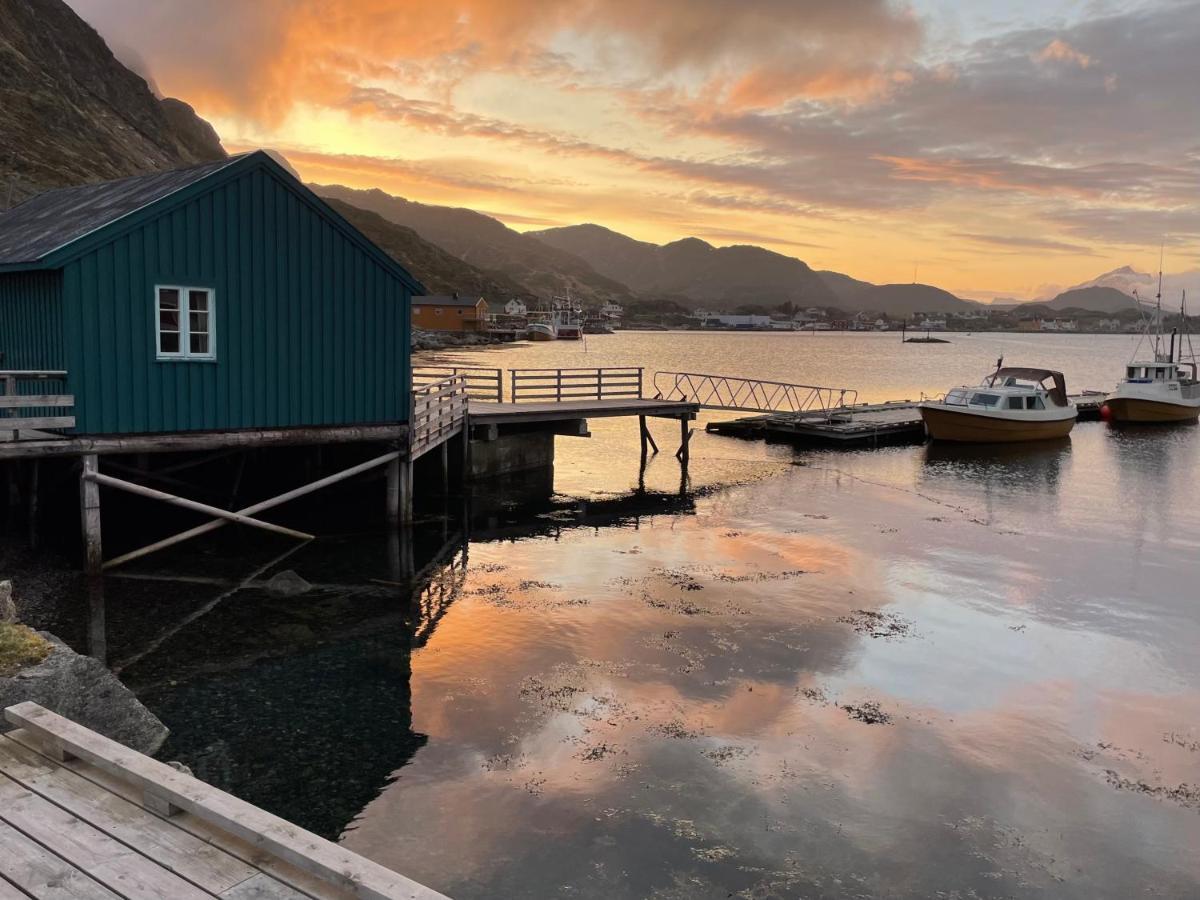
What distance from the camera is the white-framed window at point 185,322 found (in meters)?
17.6

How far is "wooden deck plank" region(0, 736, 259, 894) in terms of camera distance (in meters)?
5.64

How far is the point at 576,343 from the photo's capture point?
190 m

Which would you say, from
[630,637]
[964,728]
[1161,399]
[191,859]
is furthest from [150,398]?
[1161,399]

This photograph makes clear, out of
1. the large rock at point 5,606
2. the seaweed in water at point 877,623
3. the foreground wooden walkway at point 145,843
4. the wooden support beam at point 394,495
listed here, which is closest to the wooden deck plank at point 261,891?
the foreground wooden walkway at point 145,843

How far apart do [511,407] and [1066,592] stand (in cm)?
1902

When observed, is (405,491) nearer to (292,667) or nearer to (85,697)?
(292,667)

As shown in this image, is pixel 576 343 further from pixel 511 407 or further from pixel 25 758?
pixel 25 758

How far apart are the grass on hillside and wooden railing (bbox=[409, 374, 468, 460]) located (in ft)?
41.7

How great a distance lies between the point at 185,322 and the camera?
58.6 ft

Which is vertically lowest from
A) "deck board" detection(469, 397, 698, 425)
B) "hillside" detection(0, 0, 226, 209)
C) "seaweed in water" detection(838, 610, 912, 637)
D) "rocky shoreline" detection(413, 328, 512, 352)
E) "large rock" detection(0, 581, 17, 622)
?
"seaweed in water" detection(838, 610, 912, 637)

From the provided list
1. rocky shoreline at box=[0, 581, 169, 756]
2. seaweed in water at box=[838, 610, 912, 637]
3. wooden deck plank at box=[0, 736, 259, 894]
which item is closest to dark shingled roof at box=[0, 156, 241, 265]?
rocky shoreline at box=[0, 581, 169, 756]

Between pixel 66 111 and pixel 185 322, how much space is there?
100 meters

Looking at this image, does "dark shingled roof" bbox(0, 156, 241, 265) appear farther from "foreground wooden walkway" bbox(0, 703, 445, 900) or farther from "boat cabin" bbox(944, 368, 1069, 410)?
"boat cabin" bbox(944, 368, 1069, 410)

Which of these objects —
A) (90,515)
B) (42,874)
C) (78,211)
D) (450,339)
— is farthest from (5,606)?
(450,339)
